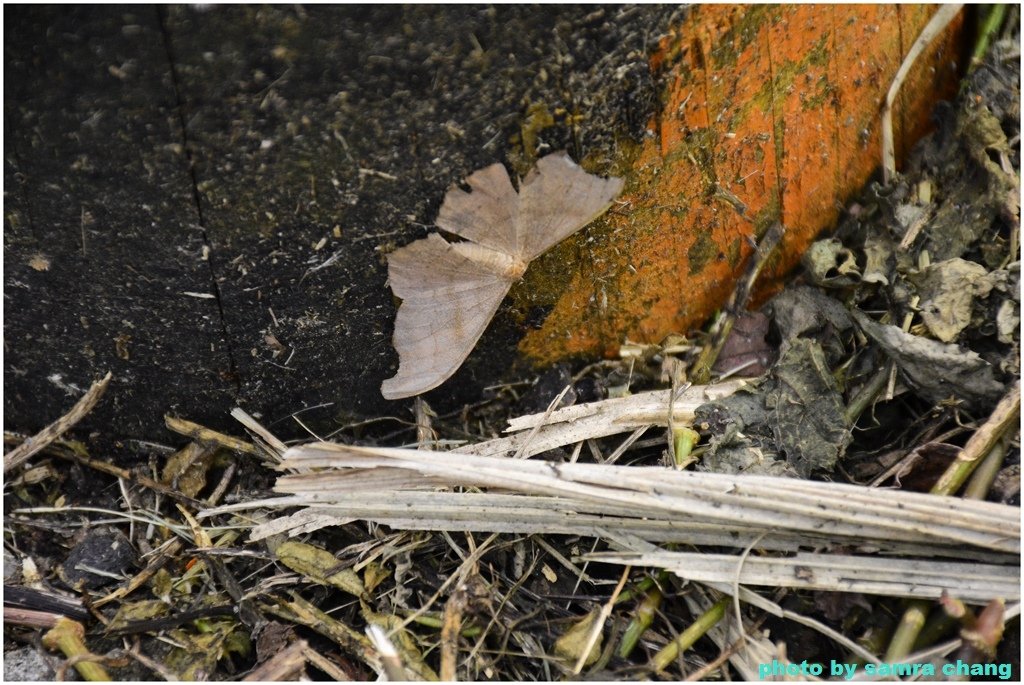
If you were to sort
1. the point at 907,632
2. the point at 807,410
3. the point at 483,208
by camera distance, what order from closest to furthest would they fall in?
1. the point at 907,632
2. the point at 483,208
3. the point at 807,410

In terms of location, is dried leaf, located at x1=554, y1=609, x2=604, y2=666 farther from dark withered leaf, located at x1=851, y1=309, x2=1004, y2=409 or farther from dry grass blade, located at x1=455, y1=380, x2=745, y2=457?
dark withered leaf, located at x1=851, y1=309, x2=1004, y2=409

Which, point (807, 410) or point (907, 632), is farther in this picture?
point (807, 410)

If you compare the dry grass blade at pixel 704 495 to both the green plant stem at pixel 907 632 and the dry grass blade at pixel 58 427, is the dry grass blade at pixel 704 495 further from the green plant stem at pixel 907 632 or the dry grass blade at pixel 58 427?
the dry grass blade at pixel 58 427

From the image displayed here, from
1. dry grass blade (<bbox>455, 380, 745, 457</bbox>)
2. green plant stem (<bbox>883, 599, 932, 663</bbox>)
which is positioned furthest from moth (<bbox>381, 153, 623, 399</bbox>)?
green plant stem (<bbox>883, 599, 932, 663</bbox>)

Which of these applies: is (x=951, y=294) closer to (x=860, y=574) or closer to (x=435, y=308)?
(x=860, y=574)

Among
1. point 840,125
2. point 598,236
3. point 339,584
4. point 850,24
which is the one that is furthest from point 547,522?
point 850,24

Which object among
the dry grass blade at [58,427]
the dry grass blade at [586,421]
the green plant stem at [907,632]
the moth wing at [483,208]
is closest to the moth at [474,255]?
the moth wing at [483,208]

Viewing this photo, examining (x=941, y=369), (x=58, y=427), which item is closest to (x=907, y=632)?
(x=941, y=369)
